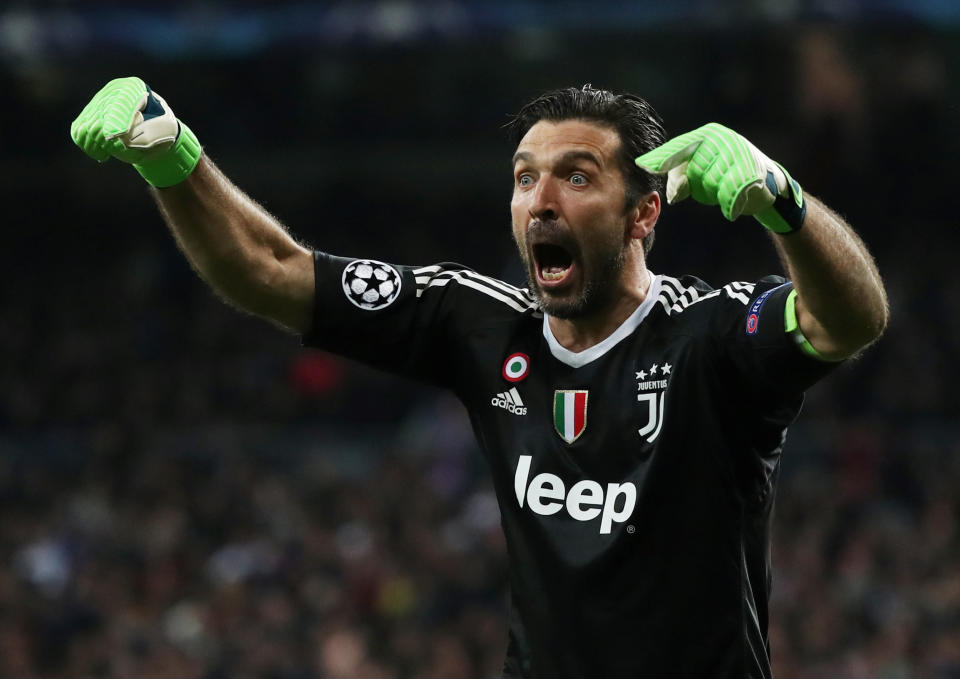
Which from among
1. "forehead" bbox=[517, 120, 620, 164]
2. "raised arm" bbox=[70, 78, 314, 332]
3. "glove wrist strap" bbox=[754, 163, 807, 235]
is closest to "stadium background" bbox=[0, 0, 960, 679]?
"raised arm" bbox=[70, 78, 314, 332]

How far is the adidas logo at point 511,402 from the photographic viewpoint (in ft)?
12.1

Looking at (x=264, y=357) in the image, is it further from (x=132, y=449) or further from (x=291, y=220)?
(x=291, y=220)

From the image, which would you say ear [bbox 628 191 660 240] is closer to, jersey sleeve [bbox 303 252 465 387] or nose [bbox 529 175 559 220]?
nose [bbox 529 175 559 220]

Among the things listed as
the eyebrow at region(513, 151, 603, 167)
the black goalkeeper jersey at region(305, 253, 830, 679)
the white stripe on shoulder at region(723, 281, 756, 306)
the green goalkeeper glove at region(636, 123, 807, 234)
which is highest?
the eyebrow at region(513, 151, 603, 167)

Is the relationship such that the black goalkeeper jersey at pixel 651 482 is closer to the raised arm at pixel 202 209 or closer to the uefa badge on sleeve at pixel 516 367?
the uefa badge on sleeve at pixel 516 367

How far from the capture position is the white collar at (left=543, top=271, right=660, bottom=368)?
12.0 feet

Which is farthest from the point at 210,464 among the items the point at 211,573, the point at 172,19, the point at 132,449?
the point at 172,19

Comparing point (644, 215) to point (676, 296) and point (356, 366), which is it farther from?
point (356, 366)

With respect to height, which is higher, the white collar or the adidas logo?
the white collar

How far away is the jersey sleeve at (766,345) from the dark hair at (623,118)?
42 centimetres

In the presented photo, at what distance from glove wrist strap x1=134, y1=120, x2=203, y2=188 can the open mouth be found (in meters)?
0.90

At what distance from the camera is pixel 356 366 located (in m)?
14.6

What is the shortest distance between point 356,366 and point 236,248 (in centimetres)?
1093

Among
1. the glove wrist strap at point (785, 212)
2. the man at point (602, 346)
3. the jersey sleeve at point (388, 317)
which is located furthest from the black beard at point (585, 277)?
the glove wrist strap at point (785, 212)
